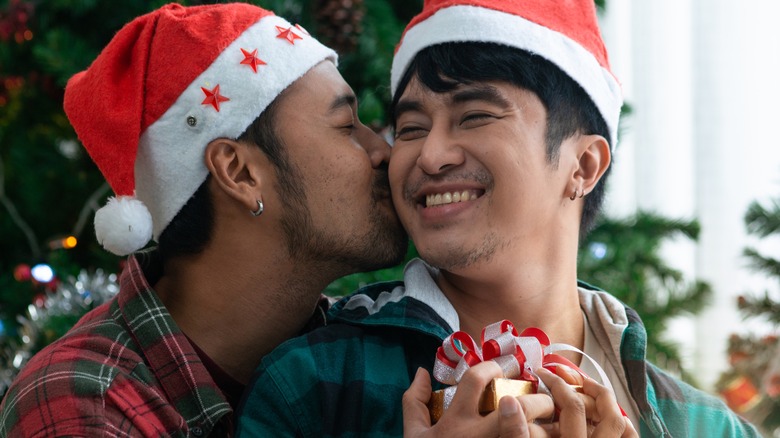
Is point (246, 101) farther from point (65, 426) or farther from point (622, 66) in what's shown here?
point (622, 66)

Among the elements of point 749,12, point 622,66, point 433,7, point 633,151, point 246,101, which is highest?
point 433,7

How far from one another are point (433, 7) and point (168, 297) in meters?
0.65

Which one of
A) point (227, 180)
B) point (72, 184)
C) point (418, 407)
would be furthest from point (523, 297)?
point (72, 184)

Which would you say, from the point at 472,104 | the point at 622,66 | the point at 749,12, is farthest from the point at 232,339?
the point at 622,66

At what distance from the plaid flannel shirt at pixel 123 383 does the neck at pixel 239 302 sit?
0.27 ft

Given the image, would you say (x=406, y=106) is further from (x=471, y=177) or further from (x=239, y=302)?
(x=239, y=302)

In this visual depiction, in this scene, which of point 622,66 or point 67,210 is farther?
point 622,66

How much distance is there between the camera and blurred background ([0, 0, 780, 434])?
1935mm

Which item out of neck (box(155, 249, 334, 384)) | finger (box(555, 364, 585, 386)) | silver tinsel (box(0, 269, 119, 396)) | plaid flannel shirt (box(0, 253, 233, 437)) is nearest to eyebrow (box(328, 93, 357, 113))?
neck (box(155, 249, 334, 384))

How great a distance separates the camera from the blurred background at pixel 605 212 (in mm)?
1935

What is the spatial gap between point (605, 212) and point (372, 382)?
3.80ft

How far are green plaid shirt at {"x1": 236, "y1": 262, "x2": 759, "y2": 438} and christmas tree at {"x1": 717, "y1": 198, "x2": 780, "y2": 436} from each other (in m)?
0.55

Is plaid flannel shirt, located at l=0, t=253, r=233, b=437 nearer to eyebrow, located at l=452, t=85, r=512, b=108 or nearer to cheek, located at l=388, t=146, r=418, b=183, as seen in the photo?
cheek, located at l=388, t=146, r=418, b=183

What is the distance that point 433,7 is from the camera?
1.45m
